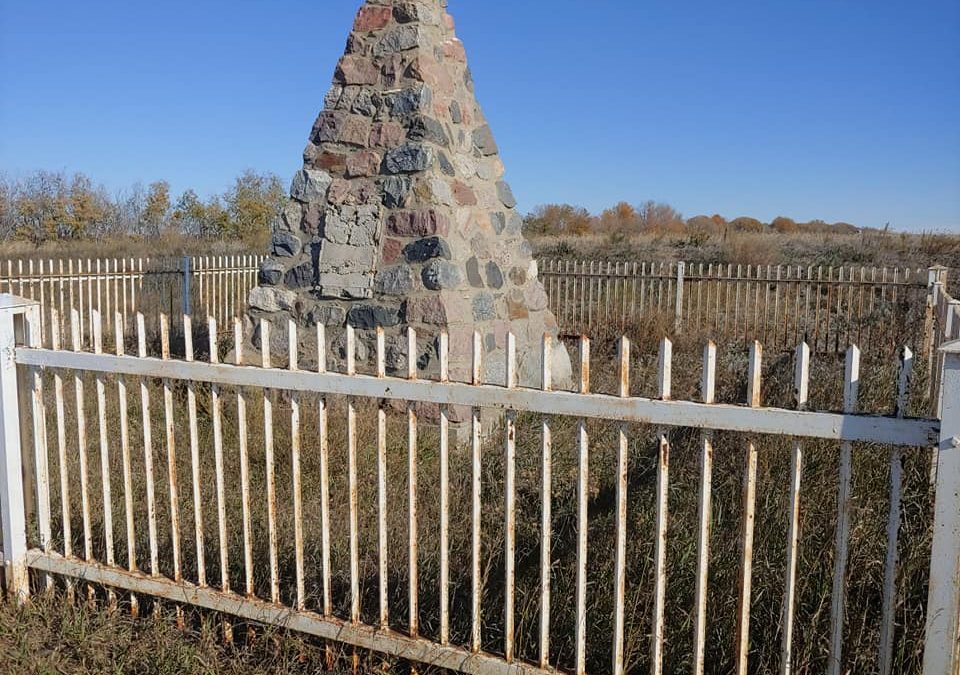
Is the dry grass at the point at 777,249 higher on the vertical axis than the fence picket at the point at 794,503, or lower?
higher

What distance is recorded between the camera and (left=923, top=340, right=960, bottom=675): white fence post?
206 centimetres

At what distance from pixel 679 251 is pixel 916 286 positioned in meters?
12.3

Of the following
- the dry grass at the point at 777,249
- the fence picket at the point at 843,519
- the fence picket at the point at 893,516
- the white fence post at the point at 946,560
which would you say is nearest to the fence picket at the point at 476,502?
the fence picket at the point at 843,519

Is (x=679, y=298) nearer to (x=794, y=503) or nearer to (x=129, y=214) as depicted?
(x=794, y=503)

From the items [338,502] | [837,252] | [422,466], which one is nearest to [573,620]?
[338,502]

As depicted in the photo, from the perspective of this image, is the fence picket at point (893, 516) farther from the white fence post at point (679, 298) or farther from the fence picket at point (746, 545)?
the white fence post at point (679, 298)

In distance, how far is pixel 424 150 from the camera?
618cm

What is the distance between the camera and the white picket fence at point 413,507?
220 centimetres

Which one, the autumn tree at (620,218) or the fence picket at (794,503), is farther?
the autumn tree at (620,218)

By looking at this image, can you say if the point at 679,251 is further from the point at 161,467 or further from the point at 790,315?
the point at 161,467

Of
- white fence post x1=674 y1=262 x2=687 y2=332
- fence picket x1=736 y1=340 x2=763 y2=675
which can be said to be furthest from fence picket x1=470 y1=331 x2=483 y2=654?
white fence post x1=674 y1=262 x2=687 y2=332

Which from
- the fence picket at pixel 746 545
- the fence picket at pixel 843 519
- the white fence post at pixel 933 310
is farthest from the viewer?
the white fence post at pixel 933 310

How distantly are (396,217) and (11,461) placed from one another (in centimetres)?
347

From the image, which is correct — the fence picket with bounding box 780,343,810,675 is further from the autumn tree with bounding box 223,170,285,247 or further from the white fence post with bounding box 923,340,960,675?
the autumn tree with bounding box 223,170,285,247
